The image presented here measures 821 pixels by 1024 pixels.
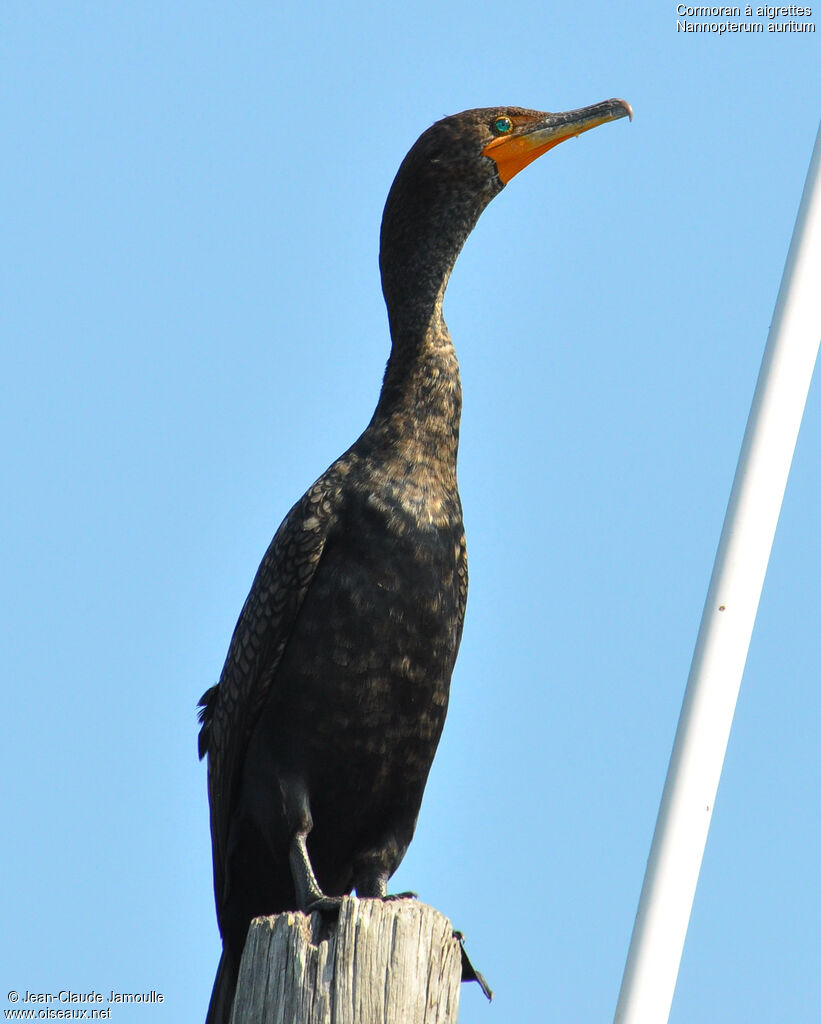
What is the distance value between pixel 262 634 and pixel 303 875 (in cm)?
90

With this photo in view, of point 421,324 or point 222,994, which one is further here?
point 421,324

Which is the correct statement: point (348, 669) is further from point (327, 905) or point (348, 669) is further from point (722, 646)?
point (722, 646)

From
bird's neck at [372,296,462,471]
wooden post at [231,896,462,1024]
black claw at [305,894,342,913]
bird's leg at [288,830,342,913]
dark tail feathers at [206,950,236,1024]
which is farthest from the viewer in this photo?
bird's neck at [372,296,462,471]

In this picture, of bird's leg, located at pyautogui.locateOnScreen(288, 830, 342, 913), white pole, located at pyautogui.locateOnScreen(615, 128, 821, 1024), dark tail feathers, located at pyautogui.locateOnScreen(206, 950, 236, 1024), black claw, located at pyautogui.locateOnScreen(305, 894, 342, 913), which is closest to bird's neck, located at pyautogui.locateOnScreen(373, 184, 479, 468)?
white pole, located at pyautogui.locateOnScreen(615, 128, 821, 1024)

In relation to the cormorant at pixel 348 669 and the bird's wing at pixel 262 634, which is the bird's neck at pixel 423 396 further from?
the bird's wing at pixel 262 634

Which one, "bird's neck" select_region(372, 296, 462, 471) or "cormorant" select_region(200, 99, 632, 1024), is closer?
"cormorant" select_region(200, 99, 632, 1024)

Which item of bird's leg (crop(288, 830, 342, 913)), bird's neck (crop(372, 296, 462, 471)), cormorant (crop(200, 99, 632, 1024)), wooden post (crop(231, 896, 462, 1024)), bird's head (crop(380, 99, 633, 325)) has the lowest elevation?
wooden post (crop(231, 896, 462, 1024))

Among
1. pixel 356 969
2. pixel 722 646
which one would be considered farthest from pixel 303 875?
pixel 722 646

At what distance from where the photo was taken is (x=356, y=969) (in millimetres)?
3596

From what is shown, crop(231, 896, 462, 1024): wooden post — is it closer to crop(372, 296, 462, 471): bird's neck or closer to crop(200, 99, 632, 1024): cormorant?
crop(200, 99, 632, 1024): cormorant

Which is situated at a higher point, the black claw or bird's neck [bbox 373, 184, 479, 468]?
bird's neck [bbox 373, 184, 479, 468]

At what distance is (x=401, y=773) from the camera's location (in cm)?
513

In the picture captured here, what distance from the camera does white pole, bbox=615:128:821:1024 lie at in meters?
4.24

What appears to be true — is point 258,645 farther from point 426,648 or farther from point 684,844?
point 684,844
